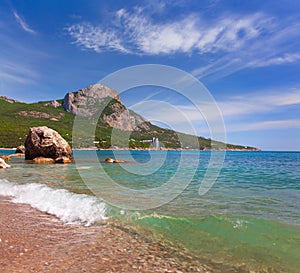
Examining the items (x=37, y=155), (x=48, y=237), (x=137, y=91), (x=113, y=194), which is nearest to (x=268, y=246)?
(x=48, y=237)

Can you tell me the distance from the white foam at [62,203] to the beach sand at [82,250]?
41.7 inches

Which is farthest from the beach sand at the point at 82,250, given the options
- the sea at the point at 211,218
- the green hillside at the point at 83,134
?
the green hillside at the point at 83,134

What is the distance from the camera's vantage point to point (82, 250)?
21.8ft

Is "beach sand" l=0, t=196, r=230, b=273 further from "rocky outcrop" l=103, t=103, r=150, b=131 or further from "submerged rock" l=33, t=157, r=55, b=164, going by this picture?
"submerged rock" l=33, t=157, r=55, b=164

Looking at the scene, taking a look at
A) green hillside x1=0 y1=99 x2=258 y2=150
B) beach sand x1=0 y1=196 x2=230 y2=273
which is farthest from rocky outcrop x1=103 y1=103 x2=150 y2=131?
beach sand x1=0 y1=196 x2=230 y2=273

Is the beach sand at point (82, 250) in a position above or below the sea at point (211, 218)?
below

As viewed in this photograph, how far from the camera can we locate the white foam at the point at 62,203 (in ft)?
33.5

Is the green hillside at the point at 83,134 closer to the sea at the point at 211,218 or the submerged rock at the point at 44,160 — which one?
the submerged rock at the point at 44,160

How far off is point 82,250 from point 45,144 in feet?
143

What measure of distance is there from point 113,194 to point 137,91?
33.3 ft

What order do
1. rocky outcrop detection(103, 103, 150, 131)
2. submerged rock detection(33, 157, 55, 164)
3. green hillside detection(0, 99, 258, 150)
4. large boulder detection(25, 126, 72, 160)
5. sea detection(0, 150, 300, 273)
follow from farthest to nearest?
1. green hillside detection(0, 99, 258, 150)
2. rocky outcrop detection(103, 103, 150, 131)
3. large boulder detection(25, 126, 72, 160)
4. submerged rock detection(33, 157, 55, 164)
5. sea detection(0, 150, 300, 273)

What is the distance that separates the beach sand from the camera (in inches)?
224

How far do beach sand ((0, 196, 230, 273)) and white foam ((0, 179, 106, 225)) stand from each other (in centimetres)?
106

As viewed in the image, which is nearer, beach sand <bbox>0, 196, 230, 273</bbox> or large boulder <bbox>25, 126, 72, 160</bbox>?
beach sand <bbox>0, 196, 230, 273</bbox>
